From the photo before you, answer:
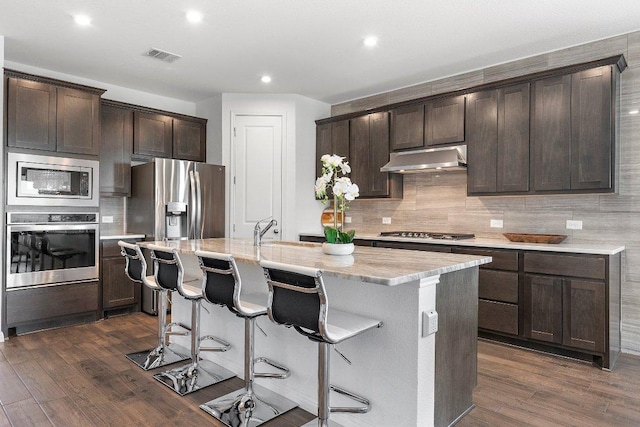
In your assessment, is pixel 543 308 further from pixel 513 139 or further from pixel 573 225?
pixel 513 139

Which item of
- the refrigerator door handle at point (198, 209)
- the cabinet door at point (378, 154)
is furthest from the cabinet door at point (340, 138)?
the refrigerator door handle at point (198, 209)

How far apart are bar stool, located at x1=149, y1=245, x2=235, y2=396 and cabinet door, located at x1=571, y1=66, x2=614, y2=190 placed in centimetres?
326

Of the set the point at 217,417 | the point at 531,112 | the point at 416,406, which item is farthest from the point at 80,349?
the point at 531,112

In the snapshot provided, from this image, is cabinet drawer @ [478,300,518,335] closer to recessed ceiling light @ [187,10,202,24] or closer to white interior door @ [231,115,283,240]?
white interior door @ [231,115,283,240]

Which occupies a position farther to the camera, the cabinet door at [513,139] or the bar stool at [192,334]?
the cabinet door at [513,139]

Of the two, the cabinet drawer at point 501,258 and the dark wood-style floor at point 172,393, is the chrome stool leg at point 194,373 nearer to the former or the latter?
the dark wood-style floor at point 172,393

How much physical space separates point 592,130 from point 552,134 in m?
0.31

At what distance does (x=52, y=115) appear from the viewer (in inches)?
162

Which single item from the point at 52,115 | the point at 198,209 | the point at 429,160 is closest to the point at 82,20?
the point at 52,115

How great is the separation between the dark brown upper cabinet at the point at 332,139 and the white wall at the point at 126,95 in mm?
1960

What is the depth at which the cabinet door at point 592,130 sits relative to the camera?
334 centimetres

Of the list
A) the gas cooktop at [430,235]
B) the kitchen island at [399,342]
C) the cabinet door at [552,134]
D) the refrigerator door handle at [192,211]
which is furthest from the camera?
the refrigerator door handle at [192,211]

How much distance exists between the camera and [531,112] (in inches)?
148

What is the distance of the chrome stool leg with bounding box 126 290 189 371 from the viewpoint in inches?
124
